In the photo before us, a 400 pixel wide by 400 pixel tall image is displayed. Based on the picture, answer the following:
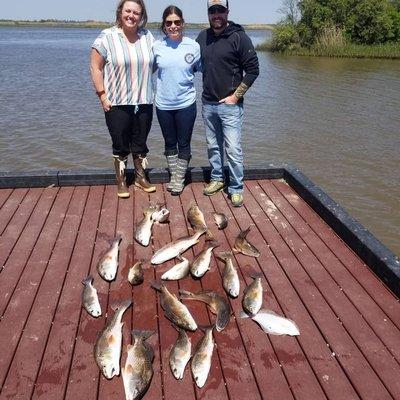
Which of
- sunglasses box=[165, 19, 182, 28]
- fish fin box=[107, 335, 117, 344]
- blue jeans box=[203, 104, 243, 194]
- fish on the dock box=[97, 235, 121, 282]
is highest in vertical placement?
sunglasses box=[165, 19, 182, 28]

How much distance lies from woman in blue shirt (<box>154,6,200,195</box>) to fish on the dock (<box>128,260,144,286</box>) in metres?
1.88

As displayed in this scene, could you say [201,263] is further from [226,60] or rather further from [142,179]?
[226,60]

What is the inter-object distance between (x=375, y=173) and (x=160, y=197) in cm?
629

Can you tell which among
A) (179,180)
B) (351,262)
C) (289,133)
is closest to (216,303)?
(351,262)

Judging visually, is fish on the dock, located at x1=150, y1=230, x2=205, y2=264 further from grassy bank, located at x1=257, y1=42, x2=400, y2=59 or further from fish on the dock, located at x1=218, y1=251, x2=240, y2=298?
grassy bank, located at x1=257, y1=42, x2=400, y2=59

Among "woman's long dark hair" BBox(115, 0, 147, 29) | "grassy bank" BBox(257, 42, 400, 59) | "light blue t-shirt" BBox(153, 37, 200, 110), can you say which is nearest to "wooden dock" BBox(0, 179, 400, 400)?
"light blue t-shirt" BBox(153, 37, 200, 110)

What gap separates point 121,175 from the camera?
5.30m

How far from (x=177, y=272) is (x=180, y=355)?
0.99 m

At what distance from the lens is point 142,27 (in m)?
4.61

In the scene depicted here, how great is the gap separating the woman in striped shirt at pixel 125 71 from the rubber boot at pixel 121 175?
20cm

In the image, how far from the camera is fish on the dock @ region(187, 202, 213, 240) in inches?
178

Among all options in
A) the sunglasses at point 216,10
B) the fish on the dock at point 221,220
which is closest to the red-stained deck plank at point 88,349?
the fish on the dock at point 221,220

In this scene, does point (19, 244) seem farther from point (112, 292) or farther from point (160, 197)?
point (160, 197)

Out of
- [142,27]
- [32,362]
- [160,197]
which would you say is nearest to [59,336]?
[32,362]
